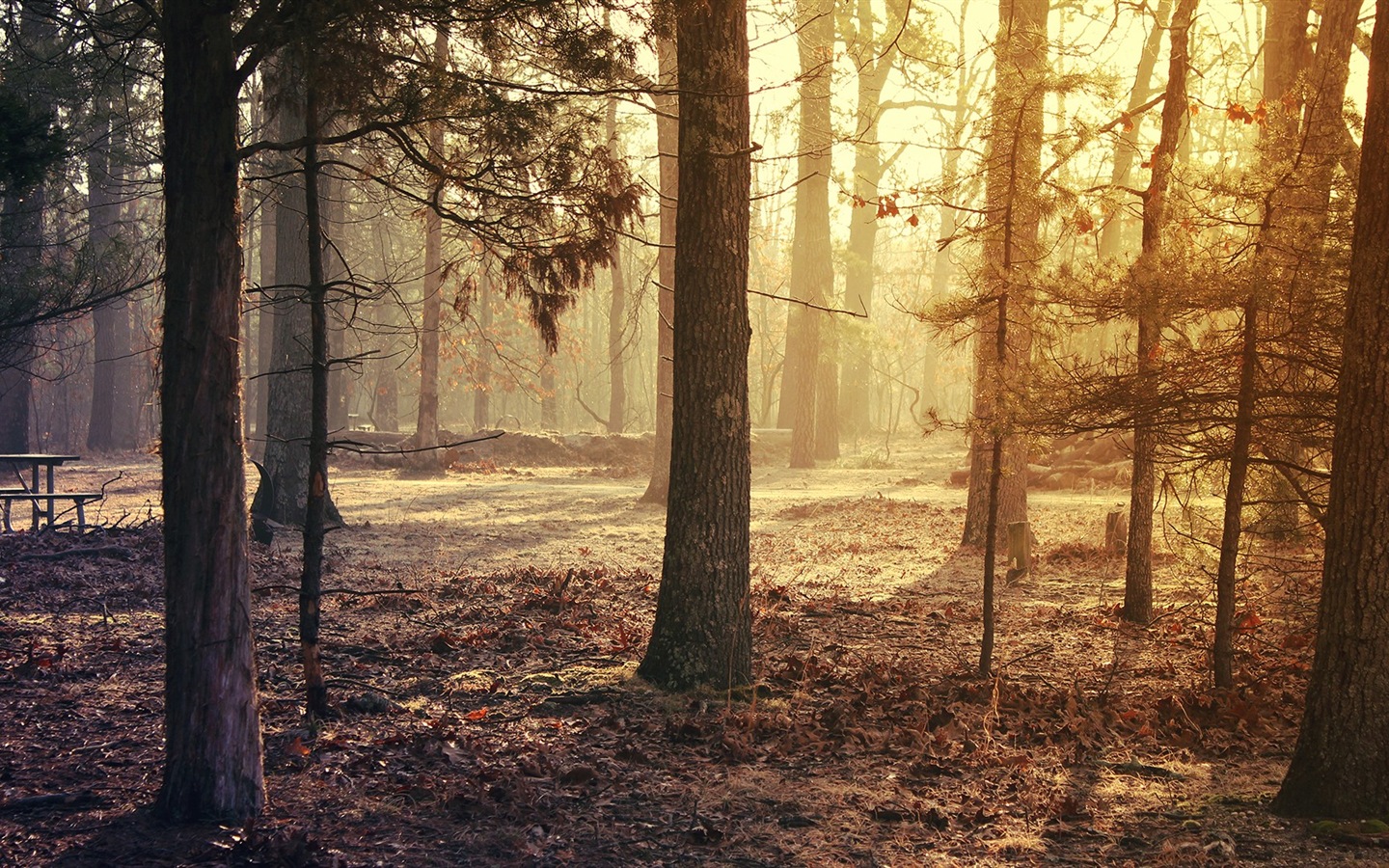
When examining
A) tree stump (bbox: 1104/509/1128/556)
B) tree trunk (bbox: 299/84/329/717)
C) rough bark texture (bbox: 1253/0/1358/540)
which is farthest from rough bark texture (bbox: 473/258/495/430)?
rough bark texture (bbox: 1253/0/1358/540)

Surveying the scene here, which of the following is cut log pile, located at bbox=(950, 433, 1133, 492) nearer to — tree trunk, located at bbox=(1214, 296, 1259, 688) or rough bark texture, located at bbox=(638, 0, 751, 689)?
tree trunk, located at bbox=(1214, 296, 1259, 688)

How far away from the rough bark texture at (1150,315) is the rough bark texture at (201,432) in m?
5.83

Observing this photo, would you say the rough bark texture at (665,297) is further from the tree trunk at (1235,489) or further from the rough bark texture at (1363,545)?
the rough bark texture at (1363,545)

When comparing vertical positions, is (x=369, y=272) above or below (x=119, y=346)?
above

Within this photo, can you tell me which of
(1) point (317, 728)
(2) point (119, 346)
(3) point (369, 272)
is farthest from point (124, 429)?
(1) point (317, 728)

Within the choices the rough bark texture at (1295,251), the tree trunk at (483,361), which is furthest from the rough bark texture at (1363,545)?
the tree trunk at (483,361)

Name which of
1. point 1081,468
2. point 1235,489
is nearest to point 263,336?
point 1081,468

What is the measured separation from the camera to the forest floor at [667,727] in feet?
14.9

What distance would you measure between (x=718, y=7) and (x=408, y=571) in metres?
7.25

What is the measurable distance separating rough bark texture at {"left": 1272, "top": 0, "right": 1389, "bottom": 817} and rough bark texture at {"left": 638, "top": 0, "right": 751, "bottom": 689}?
10.9 feet

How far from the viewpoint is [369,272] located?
2047 inches

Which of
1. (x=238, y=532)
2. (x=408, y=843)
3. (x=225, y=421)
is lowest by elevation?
(x=408, y=843)

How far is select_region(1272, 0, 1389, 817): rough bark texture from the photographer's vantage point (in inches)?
184

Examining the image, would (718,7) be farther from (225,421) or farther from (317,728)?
(317,728)
